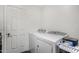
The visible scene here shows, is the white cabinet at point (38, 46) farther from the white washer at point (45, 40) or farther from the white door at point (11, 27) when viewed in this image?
the white door at point (11, 27)

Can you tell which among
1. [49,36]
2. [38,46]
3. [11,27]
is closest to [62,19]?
[49,36]

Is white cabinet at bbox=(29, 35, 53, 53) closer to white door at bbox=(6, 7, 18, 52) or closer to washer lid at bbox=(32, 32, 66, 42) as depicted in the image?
washer lid at bbox=(32, 32, 66, 42)

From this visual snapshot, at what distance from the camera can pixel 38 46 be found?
3.76 ft

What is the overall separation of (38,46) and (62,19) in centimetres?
50

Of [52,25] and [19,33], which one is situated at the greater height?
[52,25]

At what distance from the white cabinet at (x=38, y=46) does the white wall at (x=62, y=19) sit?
0.22 m

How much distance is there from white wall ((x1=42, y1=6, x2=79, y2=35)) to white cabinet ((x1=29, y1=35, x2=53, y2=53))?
22 cm

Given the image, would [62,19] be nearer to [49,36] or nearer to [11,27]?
[49,36]

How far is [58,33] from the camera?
3.61ft

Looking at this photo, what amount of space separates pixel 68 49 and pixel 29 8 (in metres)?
0.69

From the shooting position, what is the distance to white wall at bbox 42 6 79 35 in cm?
101
